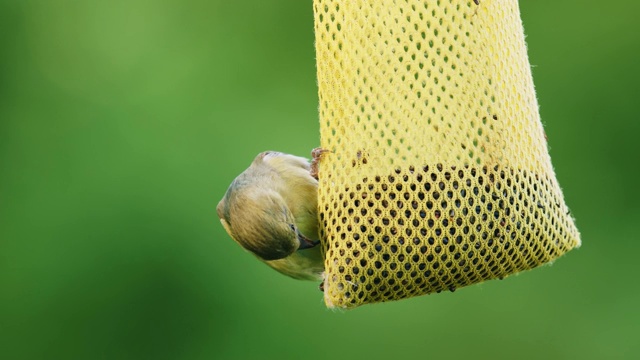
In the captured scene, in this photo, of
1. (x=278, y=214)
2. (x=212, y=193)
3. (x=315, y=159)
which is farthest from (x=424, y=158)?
(x=212, y=193)

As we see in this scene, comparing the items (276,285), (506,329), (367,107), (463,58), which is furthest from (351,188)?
(506,329)

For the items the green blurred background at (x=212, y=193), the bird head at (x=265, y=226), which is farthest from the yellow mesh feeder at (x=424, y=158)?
the green blurred background at (x=212, y=193)

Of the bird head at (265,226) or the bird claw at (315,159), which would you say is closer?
the bird claw at (315,159)

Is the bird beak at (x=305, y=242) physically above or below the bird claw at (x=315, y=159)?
below

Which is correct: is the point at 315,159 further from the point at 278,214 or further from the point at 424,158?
the point at 424,158

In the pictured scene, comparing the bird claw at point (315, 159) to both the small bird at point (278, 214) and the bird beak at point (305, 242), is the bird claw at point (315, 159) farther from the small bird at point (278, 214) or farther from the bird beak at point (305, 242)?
the bird beak at point (305, 242)

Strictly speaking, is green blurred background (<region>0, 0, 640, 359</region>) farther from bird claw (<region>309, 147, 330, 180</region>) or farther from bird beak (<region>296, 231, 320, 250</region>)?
bird beak (<region>296, 231, 320, 250</region>)

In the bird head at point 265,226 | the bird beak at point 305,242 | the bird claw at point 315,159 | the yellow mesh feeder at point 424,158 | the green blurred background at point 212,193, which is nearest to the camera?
the yellow mesh feeder at point 424,158

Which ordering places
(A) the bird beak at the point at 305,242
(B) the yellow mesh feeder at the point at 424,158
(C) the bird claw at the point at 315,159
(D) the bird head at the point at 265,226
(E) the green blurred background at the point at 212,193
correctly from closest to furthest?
(B) the yellow mesh feeder at the point at 424,158
(C) the bird claw at the point at 315,159
(D) the bird head at the point at 265,226
(A) the bird beak at the point at 305,242
(E) the green blurred background at the point at 212,193
